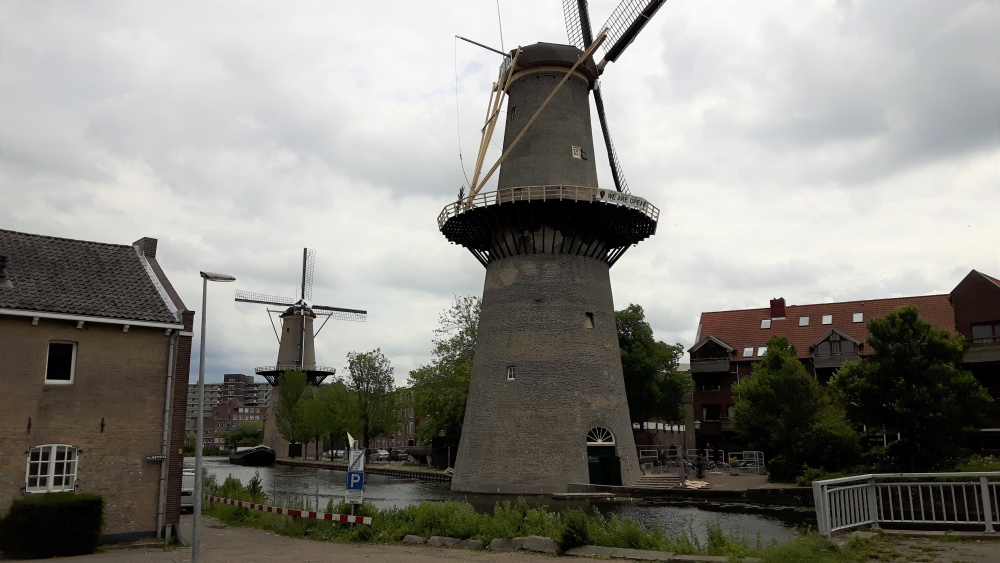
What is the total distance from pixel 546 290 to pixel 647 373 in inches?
678

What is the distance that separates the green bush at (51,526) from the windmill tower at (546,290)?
1495 centimetres

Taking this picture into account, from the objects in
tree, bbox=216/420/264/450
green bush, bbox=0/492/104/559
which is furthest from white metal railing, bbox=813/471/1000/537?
tree, bbox=216/420/264/450

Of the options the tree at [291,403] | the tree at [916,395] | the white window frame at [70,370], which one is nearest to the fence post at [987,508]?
the tree at [916,395]

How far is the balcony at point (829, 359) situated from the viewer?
39.6m

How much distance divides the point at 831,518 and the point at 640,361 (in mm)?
31885

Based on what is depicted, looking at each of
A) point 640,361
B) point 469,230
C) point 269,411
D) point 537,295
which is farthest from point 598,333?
point 269,411

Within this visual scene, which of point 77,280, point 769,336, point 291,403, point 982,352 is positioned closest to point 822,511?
point 77,280

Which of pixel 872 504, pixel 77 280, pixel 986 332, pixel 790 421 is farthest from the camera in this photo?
pixel 986 332

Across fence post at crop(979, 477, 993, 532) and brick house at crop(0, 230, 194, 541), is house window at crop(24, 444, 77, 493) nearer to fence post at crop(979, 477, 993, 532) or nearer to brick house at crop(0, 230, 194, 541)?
brick house at crop(0, 230, 194, 541)

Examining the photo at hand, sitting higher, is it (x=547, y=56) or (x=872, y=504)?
(x=547, y=56)

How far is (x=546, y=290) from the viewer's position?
27328 millimetres

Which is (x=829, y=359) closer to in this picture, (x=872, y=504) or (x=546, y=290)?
(x=546, y=290)

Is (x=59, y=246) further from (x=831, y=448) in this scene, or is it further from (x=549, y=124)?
(x=831, y=448)

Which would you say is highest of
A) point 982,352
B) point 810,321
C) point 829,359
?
point 810,321
